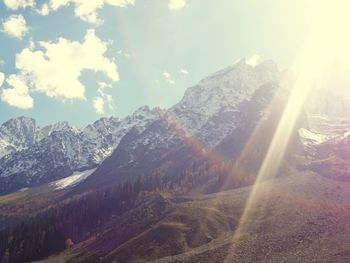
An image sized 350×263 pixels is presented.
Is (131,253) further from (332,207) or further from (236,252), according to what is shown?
(332,207)

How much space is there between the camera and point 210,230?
155 meters

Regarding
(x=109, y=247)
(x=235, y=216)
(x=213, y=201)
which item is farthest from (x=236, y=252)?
(x=213, y=201)

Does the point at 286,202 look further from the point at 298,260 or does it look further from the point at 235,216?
the point at 298,260

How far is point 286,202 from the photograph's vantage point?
182 m

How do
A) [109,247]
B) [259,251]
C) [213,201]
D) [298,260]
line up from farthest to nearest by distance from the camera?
[213,201]
[109,247]
[259,251]
[298,260]

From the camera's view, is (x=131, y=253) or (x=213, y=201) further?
(x=213, y=201)

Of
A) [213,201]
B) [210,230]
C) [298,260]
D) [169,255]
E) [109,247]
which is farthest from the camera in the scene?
[213,201]

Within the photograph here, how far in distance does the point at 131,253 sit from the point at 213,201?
58809 millimetres

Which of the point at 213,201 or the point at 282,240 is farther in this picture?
the point at 213,201

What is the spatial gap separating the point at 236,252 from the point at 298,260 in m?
17.7

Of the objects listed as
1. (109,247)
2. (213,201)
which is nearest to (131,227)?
(109,247)

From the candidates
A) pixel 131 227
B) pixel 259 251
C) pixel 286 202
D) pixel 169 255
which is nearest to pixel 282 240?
pixel 259 251

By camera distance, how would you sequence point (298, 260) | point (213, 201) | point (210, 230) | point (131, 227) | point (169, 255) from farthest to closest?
1. point (213, 201)
2. point (131, 227)
3. point (210, 230)
4. point (169, 255)
5. point (298, 260)

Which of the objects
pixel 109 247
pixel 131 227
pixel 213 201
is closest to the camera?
pixel 109 247
